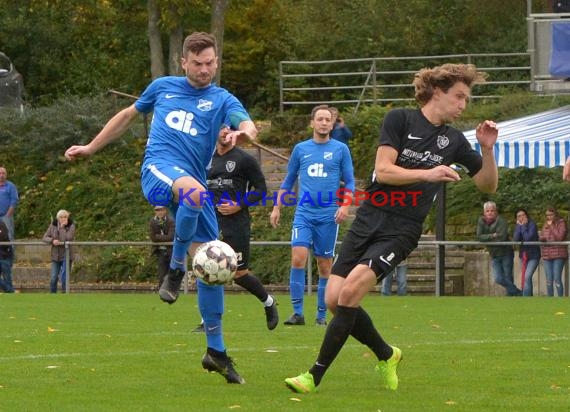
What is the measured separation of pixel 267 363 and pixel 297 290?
466 cm

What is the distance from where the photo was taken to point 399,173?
8852 mm

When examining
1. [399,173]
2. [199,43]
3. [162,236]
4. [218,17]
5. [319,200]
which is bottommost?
Result: [162,236]

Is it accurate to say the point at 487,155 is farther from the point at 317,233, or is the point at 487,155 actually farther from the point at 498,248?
the point at 498,248

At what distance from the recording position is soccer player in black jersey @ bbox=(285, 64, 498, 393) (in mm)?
8992

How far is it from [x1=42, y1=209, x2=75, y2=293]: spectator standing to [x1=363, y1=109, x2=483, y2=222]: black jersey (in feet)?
53.4

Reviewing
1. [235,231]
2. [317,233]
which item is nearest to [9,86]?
[317,233]

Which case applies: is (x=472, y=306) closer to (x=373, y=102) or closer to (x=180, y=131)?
(x=180, y=131)

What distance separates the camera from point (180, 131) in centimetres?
993

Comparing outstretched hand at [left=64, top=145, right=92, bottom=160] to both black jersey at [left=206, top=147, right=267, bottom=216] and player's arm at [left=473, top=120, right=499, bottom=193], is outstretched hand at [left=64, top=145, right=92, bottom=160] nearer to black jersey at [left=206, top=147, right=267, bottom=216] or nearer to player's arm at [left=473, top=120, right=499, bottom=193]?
player's arm at [left=473, top=120, right=499, bottom=193]

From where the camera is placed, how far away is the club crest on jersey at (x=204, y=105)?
392 inches

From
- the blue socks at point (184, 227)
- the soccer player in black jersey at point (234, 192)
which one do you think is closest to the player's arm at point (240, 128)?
the blue socks at point (184, 227)

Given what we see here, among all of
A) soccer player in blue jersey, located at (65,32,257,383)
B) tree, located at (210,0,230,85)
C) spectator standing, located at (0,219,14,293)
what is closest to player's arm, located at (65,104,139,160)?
soccer player in blue jersey, located at (65,32,257,383)

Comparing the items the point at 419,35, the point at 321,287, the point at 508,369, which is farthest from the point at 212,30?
the point at 508,369

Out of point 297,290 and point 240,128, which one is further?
point 297,290
